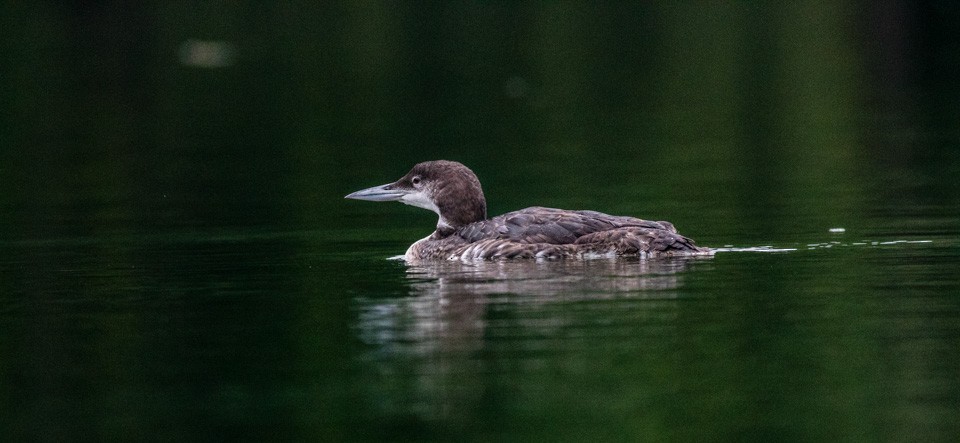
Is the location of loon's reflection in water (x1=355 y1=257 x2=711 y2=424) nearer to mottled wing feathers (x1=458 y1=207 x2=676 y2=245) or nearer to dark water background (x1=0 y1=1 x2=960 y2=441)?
dark water background (x1=0 y1=1 x2=960 y2=441)

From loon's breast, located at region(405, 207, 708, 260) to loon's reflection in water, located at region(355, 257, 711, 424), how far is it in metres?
0.16

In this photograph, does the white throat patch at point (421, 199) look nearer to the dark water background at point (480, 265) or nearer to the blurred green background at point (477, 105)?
the dark water background at point (480, 265)

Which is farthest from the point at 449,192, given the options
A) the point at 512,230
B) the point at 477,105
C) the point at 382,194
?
the point at 477,105

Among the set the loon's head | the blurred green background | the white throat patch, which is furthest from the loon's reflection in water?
the blurred green background

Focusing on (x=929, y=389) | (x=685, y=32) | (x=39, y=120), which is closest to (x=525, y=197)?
(x=929, y=389)

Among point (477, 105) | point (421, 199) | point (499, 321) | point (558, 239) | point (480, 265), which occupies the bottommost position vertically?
point (499, 321)

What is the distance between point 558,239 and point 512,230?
0.35 m

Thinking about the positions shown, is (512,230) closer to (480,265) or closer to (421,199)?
(480,265)

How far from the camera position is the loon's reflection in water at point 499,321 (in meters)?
8.20

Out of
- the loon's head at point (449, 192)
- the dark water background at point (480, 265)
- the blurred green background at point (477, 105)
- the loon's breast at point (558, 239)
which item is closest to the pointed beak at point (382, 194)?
the loon's head at point (449, 192)

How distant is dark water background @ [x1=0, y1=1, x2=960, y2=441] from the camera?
7746mm

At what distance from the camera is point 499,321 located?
963 cm

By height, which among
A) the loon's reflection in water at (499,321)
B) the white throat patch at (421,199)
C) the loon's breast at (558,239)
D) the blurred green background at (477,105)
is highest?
the blurred green background at (477,105)

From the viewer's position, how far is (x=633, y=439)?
7195 millimetres
